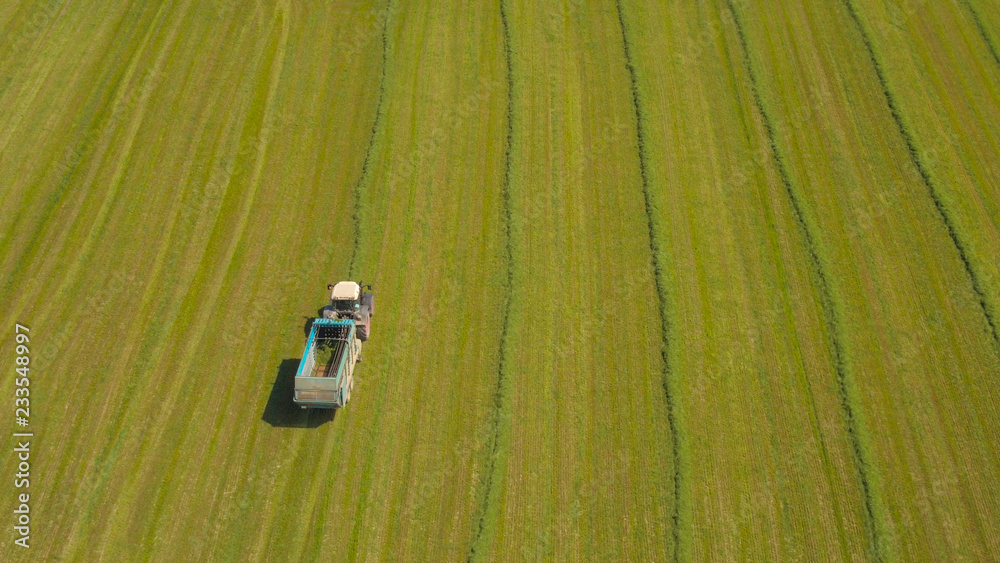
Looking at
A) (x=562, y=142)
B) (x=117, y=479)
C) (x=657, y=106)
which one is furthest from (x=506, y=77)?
(x=117, y=479)

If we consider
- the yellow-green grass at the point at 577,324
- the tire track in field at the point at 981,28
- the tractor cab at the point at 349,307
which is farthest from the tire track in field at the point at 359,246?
the tire track in field at the point at 981,28

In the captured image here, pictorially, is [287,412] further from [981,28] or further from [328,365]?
[981,28]

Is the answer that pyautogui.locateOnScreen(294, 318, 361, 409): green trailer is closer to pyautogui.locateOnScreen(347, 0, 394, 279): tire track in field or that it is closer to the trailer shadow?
the trailer shadow

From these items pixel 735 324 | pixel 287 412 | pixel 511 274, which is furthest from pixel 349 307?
pixel 735 324

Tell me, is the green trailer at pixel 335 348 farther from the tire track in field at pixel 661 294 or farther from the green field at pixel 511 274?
the tire track in field at pixel 661 294

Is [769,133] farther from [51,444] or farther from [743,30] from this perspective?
[51,444]

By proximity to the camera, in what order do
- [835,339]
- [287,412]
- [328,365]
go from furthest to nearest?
[835,339], [287,412], [328,365]
